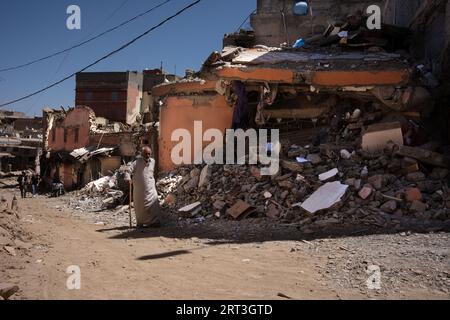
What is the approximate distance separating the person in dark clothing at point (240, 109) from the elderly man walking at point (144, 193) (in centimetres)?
332

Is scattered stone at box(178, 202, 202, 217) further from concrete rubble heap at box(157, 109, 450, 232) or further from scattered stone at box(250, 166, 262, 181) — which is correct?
scattered stone at box(250, 166, 262, 181)

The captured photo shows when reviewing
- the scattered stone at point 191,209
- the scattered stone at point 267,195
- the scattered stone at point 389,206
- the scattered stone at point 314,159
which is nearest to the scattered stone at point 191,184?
the scattered stone at point 191,209

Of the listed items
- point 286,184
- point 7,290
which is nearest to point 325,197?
point 286,184

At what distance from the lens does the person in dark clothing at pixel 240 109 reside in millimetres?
10242

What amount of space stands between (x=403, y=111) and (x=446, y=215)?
2845 millimetres

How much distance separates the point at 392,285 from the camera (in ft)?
12.5

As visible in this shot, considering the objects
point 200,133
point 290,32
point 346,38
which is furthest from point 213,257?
point 290,32

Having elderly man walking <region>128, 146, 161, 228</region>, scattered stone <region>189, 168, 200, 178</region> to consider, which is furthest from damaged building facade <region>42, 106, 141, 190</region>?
elderly man walking <region>128, 146, 161, 228</region>

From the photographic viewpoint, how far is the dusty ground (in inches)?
146

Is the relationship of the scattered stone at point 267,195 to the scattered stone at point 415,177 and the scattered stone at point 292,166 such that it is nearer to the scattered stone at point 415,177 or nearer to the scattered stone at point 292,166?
the scattered stone at point 292,166

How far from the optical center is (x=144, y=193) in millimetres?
7688

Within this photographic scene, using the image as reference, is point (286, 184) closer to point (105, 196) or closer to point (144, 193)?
point (144, 193)

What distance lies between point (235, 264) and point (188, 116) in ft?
26.6
